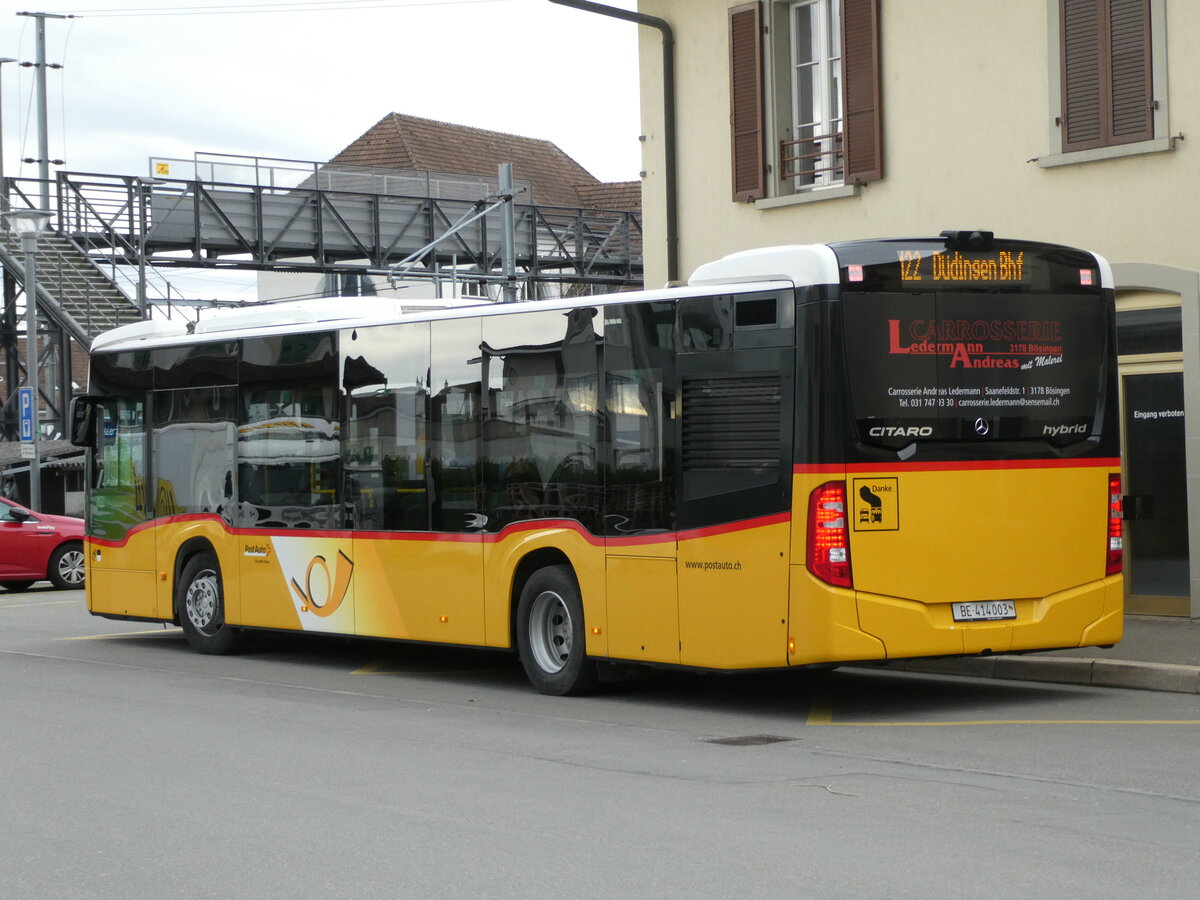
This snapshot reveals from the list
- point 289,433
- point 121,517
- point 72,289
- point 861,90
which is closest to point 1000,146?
point 861,90

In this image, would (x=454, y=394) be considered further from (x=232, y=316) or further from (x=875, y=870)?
(x=875, y=870)

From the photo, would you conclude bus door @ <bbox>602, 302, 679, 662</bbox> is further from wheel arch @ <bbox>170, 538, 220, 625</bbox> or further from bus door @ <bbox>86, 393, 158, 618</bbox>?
bus door @ <bbox>86, 393, 158, 618</bbox>

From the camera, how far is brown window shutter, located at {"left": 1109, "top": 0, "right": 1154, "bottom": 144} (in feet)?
48.8

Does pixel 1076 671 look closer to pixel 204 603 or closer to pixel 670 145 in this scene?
pixel 204 603

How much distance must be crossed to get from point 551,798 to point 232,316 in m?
8.86

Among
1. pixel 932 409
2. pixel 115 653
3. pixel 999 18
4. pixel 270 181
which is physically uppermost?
pixel 270 181

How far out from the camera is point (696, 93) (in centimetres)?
1906

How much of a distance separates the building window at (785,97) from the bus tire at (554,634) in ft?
23.2

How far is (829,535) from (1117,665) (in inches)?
120

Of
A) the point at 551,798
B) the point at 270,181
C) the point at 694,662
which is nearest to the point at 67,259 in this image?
the point at 270,181

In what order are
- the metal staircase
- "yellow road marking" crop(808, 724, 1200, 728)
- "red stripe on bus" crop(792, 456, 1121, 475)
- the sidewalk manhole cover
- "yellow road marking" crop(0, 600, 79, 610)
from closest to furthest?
the sidewalk manhole cover → "yellow road marking" crop(808, 724, 1200, 728) → "red stripe on bus" crop(792, 456, 1121, 475) → "yellow road marking" crop(0, 600, 79, 610) → the metal staircase

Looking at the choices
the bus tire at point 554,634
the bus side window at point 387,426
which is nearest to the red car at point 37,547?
the bus side window at point 387,426

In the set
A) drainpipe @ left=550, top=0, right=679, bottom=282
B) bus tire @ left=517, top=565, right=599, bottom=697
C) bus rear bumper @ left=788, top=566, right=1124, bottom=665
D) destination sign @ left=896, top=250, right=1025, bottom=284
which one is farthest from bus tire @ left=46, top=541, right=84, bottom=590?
destination sign @ left=896, top=250, right=1025, bottom=284

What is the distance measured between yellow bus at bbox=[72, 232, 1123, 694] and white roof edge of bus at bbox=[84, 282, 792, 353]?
0.05m
